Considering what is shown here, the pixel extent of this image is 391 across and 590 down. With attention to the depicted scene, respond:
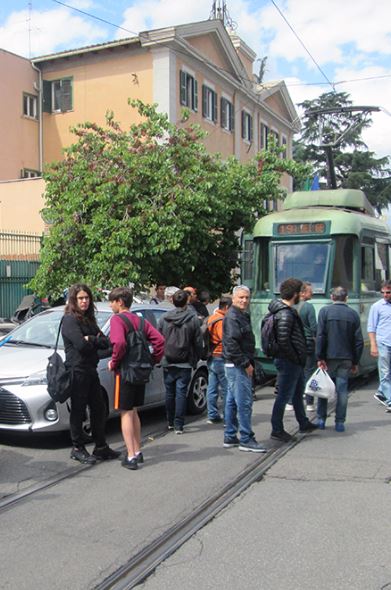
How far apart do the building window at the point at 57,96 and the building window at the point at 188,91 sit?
4956mm

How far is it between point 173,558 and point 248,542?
0.55m

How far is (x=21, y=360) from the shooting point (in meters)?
7.50

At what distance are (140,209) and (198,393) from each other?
15.0 feet

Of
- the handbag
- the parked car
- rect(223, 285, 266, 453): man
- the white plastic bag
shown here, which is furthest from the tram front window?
the handbag

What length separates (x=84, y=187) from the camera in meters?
12.9

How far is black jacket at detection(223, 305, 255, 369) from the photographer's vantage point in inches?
273

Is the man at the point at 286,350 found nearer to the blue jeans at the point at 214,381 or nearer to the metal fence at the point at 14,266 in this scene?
the blue jeans at the point at 214,381

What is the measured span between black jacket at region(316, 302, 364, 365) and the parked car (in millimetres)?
2069

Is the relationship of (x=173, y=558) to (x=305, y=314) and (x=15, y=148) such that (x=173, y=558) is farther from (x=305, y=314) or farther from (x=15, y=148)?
(x=15, y=148)

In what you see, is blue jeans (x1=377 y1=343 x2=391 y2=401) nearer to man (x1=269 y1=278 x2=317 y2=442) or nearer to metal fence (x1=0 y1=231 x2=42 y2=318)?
man (x1=269 y1=278 x2=317 y2=442)

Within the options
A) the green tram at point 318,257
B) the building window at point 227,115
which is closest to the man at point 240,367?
the green tram at point 318,257

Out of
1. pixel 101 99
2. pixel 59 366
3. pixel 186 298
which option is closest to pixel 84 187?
pixel 186 298

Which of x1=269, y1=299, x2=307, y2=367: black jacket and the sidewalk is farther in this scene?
x1=269, y1=299, x2=307, y2=367: black jacket

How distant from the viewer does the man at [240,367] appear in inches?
273
